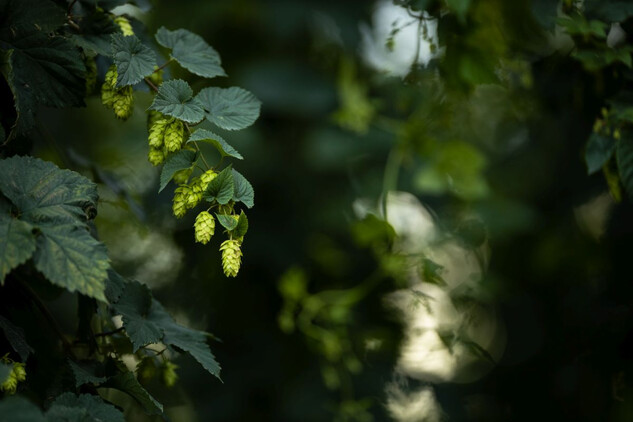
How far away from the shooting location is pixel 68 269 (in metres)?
0.55

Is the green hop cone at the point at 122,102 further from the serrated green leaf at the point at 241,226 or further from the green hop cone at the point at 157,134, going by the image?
the serrated green leaf at the point at 241,226

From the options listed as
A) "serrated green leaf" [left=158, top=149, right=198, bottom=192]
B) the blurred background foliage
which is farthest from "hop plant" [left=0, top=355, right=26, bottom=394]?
the blurred background foliage

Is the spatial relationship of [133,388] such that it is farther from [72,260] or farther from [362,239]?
[362,239]

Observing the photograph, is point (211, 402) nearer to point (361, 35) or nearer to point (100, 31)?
point (361, 35)

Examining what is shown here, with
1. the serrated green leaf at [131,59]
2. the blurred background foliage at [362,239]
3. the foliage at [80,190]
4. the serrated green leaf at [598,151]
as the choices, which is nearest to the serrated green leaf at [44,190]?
the foliage at [80,190]

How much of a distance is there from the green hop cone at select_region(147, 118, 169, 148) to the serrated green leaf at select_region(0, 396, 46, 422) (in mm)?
265

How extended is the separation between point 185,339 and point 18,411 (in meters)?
0.30

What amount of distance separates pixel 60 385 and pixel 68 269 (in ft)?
0.68

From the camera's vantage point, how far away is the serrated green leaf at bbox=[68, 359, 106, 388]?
69 cm

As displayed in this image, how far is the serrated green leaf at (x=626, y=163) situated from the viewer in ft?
3.20

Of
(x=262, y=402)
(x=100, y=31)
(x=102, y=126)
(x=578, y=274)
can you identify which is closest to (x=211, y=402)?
(x=262, y=402)

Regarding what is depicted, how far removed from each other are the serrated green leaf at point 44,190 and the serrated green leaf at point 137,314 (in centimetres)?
15

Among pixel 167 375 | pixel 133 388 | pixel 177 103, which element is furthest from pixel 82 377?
pixel 177 103

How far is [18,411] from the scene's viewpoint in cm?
50
